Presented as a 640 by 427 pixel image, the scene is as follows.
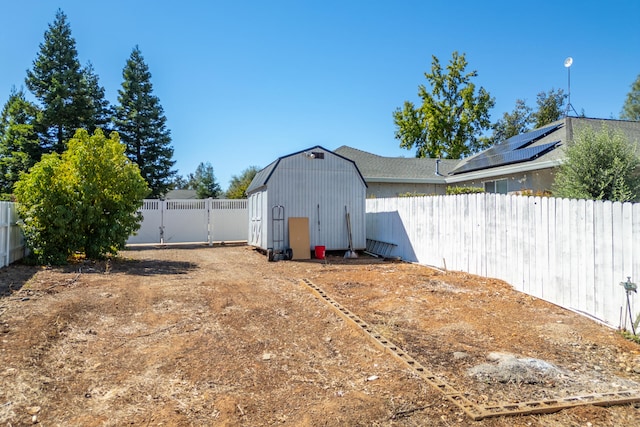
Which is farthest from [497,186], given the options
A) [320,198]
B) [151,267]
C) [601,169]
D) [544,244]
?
[151,267]

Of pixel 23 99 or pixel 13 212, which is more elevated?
pixel 23 99

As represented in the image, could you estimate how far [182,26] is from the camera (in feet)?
36.3

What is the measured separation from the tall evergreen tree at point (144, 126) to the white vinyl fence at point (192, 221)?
11032 millimetres

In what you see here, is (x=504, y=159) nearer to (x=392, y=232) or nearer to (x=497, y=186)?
(x=497, y=186)

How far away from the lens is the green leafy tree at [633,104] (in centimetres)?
3169

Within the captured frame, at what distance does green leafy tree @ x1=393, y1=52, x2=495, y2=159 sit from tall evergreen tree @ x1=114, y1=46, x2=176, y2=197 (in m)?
19.5

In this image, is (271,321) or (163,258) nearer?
(271,321)

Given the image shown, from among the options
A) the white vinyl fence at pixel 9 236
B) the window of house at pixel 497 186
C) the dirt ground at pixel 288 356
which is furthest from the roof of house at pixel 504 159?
the white vinyl fence at pixel 9 236

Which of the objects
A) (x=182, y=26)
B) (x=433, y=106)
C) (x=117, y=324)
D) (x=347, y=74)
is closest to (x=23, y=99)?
(x=182, y=26)

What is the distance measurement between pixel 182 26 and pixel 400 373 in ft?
37.1

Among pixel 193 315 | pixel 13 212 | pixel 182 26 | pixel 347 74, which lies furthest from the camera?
pixel 347 74

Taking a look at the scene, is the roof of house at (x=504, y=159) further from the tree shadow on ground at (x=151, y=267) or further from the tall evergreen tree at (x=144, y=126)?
the tall evergreen tree at (x=144, y=126)

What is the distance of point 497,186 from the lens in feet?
46.1

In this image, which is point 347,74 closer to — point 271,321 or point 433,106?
point 271,321
